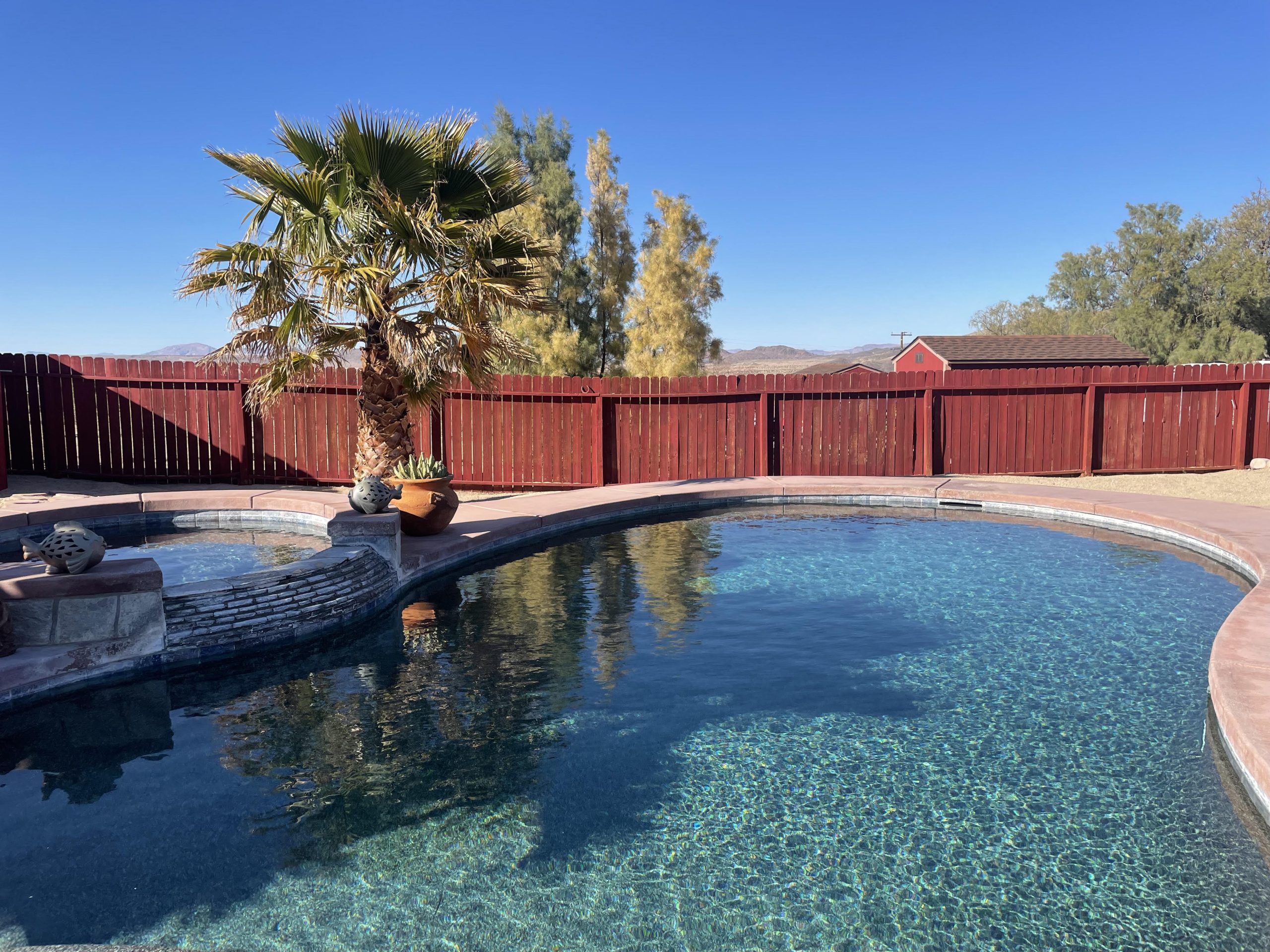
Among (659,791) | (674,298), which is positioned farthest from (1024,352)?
(659,791)

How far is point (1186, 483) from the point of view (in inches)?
516

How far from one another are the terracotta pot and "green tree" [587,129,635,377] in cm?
2415

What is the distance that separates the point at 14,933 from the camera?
118 inches

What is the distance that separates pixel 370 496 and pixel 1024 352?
37707mm

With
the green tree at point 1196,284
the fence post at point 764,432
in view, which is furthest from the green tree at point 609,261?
the green tree at point 1196,284

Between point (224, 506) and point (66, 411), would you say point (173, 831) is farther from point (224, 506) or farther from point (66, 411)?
point (66, 411)

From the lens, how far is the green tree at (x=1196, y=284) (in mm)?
48969

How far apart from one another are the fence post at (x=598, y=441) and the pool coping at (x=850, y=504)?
1.25 ft

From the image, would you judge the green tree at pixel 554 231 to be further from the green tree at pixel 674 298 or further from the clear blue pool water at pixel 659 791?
the clear blue pool water at pixel 659 791

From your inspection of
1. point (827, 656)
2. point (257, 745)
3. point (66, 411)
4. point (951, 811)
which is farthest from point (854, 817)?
point (66, 411)

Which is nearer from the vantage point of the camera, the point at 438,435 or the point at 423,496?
the point at 423,496

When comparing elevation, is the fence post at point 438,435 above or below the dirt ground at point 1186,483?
above

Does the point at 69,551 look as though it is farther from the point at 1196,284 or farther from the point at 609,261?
the point at 1196,284

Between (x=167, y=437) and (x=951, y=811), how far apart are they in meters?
13.5
